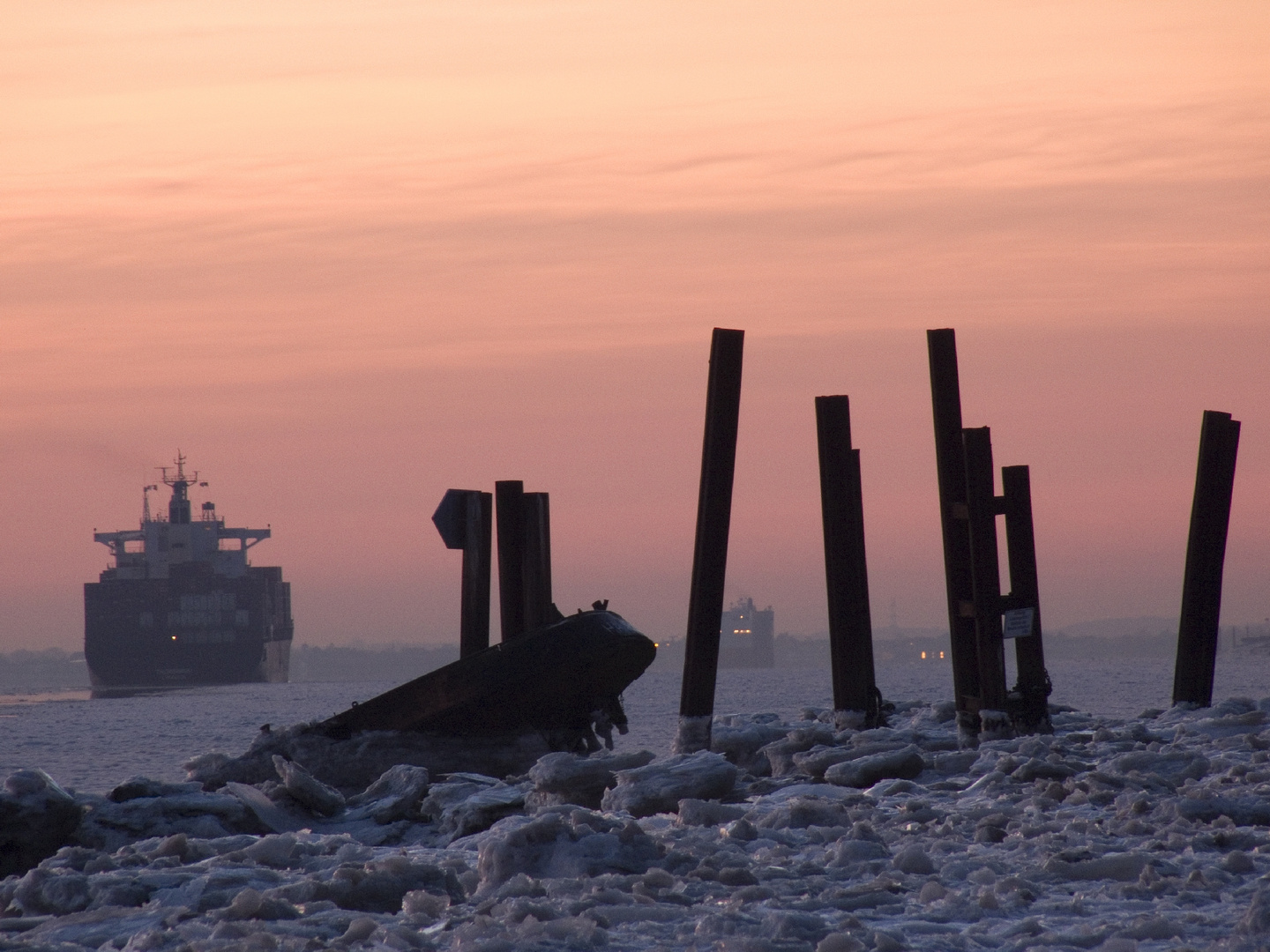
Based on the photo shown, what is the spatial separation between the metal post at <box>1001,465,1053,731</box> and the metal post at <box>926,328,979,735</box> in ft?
1.14

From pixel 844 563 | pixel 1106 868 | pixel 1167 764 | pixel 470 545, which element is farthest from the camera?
pixel 470 545

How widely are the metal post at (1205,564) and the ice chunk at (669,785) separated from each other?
6166 mm

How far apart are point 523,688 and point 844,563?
279 centimetres

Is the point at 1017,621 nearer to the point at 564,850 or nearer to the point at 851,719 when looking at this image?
the point at 851,719

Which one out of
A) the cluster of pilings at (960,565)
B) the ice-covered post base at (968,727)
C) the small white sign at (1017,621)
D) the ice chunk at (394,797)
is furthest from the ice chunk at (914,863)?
the small white sign at (1017,621)

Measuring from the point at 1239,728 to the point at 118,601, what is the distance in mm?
123609

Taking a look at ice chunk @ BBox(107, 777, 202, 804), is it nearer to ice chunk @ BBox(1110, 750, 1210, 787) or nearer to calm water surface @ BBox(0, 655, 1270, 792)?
ice chunk @ BBox(1110, 750, 1210, 787)

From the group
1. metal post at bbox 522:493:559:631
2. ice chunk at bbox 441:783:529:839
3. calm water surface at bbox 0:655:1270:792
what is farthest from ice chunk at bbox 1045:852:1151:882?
calm water surface at bbox 0:655:1270:792

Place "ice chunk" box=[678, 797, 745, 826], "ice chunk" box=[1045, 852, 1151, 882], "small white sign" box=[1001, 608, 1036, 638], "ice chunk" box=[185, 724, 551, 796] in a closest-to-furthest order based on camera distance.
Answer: "ice chunk" box=[1045, 852, 1151, 882], "ice chunk" box=[678, 797, 745, 826], "small white sign" box=[1001, 608, 1036, 638], "ice chunk" box=[185, 724, 551, 796]

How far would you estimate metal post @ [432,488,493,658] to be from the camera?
46.9ft

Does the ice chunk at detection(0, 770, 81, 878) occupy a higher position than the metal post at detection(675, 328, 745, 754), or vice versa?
the metal post at detection(675, 328, 745, 754)

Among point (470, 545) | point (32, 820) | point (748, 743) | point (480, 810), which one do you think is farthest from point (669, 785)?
point (470, 545)

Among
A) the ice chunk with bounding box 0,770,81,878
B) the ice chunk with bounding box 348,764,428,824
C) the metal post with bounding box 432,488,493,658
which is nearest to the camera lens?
the ice chunk with bounding box 0,770,81,878

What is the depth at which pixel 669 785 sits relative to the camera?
7.95m
